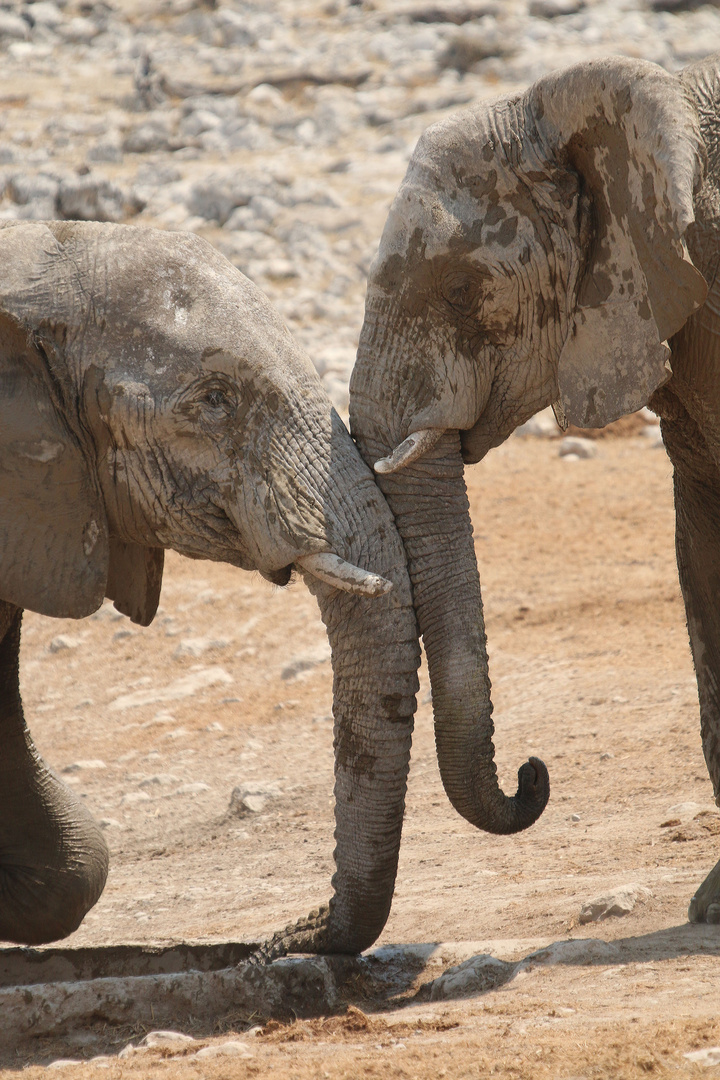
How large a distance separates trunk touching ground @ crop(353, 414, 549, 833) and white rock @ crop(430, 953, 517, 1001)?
37cm

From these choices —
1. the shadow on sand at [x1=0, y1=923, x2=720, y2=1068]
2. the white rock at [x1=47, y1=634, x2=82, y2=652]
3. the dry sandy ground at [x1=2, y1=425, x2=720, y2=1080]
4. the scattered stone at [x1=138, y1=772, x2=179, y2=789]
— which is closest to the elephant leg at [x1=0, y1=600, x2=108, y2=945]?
the shadow on sand at [x1=0, y1=923, x2=720, y2=1068]

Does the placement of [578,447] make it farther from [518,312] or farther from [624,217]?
[624,217]

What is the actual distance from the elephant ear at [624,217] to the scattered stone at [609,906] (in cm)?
147

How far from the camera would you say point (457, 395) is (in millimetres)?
4238

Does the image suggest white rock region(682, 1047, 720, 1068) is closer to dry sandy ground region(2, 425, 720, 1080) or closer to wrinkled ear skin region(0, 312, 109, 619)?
dry sandy ground region(2, 425, 720, 1080)

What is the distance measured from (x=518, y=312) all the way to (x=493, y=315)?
0.08 m

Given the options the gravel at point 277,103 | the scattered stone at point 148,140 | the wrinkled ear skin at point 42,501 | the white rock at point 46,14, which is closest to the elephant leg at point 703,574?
the wrinkled ear skin at point 42,501

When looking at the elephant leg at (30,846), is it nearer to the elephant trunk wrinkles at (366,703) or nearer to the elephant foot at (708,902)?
the elephant trunk wrinkles at (366,703)

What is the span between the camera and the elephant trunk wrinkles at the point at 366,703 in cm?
382

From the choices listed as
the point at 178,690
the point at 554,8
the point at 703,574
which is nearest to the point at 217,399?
the point at 703,574

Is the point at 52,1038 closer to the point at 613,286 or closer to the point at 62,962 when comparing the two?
the point at 62,962

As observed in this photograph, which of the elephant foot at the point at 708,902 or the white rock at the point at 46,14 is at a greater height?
the white rock at the point at 46,14

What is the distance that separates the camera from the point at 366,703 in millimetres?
3836

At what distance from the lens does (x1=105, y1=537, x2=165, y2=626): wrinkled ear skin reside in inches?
163
